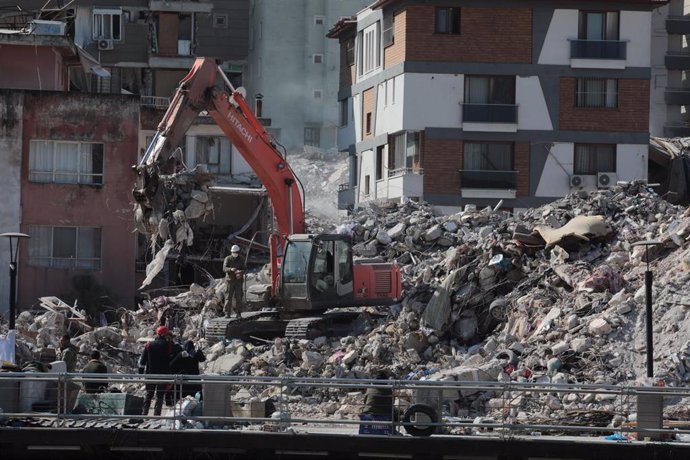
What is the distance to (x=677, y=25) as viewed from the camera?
76125 millimetres

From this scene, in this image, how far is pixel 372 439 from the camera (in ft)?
71.3

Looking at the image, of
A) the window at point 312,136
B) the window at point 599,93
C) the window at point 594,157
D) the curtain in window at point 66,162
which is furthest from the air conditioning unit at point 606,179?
the window at point 312,136

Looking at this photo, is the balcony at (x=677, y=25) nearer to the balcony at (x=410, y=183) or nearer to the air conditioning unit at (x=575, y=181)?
the air conditioning unit at (x=575, y=181)

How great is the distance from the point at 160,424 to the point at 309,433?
224cm

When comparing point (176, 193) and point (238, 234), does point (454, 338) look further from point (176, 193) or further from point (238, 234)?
point (238, 234)

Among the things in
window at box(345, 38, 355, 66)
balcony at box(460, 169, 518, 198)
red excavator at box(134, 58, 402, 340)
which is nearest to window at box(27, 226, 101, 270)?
red excavator at box(134, 58, 402, 340)

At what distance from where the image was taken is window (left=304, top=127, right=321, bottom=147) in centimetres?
7988

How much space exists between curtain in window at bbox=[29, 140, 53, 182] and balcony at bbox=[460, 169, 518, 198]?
Result: 1731 centimetres

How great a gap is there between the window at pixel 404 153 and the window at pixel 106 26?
14732 mm

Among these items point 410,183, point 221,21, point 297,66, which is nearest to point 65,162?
point 410,183

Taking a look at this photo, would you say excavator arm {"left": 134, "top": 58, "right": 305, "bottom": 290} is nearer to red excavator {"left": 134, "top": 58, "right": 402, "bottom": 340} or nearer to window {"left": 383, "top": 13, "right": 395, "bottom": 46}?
red excavator {"left": 134, "top": 58, "right": 402, "bottom": 340}

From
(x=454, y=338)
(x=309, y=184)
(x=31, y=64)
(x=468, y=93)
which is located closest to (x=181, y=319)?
(x=454, y=338)

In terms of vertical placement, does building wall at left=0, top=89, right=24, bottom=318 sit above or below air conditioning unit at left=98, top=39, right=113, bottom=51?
below

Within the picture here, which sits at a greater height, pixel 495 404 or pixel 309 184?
pixel 309 184
